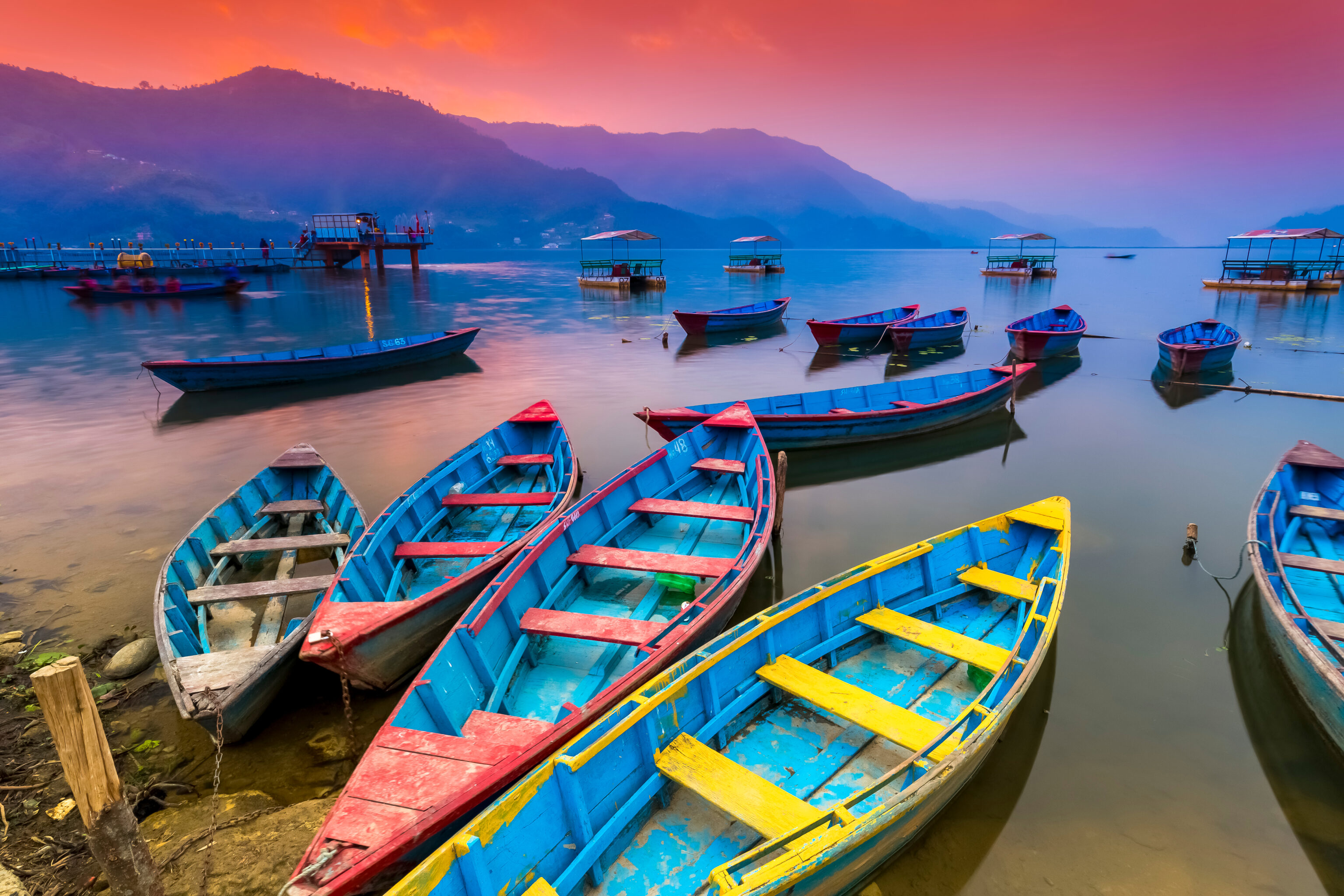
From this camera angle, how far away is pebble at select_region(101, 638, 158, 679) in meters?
7.67

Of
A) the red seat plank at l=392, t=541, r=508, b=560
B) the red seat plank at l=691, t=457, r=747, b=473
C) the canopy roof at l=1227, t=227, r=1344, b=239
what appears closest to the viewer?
the red seat plank at l=392, t=541, r=508, b=560

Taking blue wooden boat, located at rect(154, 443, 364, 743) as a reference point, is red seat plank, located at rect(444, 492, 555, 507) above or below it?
above

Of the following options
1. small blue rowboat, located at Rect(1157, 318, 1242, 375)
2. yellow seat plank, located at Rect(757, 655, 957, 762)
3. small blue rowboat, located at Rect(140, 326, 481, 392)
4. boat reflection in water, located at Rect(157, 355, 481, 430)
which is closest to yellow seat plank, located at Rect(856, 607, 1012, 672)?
yellow seat plank, located at Rect(757, 655, 957, 762)

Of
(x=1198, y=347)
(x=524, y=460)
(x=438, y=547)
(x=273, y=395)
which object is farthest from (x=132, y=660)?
(x=1198, y=347)

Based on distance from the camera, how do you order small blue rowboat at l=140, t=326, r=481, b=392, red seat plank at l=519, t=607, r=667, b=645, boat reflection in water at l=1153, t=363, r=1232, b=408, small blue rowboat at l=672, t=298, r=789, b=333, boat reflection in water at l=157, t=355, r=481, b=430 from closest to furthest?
red seat plank at l=519, t=607, r=667, b=645 < boat reflection in water at l=157, t=355, r=481, b=430 < small blue rowboat at l=140, t=326, r=481, b=392 < boat reflection in water at l=1153, t=363, r=1232, b=408 < small blue rowboat at l=672, t=298, r=789, b=333

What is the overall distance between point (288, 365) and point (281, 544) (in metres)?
15.7

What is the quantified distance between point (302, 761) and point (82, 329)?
144ft

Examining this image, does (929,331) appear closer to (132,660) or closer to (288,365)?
(288,365)

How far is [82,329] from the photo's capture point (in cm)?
3728

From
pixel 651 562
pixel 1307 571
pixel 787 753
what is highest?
pixel 651 562

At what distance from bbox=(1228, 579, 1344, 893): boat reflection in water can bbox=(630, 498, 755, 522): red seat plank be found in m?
6.16

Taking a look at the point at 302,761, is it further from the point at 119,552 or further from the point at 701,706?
the point at 119,552

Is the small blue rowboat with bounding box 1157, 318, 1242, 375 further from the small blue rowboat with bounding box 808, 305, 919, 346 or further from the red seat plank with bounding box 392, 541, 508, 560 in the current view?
the red seat plank with bounding box 392, 541, 508, 560

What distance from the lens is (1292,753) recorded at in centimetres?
690
